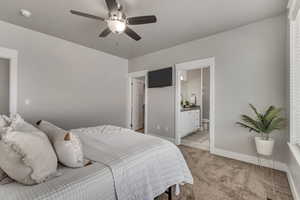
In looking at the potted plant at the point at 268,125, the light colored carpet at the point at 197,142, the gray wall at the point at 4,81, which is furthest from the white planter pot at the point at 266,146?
the gray wall at the point at 4,81

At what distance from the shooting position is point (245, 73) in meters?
2.70

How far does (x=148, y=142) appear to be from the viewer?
1598 mm

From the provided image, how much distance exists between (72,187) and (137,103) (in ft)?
14.6

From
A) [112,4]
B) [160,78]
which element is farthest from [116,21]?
[160,78]

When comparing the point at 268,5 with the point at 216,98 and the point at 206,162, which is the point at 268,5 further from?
the point at 206,162

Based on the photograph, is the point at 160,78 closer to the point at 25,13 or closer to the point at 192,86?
the point at 192,86

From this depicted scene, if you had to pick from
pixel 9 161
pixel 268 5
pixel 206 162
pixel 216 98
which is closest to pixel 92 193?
pixel 9 161

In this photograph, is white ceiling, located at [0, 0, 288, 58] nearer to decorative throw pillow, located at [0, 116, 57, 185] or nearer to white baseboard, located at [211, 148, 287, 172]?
decorative throw pillow, located at [0, 116, 57, 185]

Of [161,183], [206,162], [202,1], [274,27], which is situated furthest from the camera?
[206,162]

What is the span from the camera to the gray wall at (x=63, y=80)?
2824 millimetres

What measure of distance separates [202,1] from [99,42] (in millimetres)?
2518

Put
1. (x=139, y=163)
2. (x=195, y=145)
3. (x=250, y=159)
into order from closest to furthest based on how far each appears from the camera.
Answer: (x=139, y=163) → (x=250, y=159) → (x=195, y=145)

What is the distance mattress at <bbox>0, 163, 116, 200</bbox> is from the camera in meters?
0.79

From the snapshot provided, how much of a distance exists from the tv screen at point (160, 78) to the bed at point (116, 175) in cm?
238
